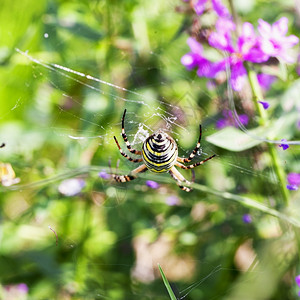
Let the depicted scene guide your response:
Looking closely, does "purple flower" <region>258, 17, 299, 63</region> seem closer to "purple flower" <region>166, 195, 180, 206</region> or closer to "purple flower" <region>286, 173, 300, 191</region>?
"purple flower" <region>286, 173, 300, 191</region>

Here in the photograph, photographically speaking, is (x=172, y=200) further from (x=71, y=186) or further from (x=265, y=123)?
(x=265, y=123)

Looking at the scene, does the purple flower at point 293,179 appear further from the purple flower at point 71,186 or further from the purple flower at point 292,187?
the purple flower at point 71,186

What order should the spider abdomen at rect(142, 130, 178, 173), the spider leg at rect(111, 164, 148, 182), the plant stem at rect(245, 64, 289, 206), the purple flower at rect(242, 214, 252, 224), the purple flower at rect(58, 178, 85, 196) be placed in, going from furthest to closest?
the purple flower at rect(58, 178, 85, 196), the purple flower at rect(242, 214, 252, 224), the spider leg at rect(111, 164, 148, 182), the plant stem at rect(245, 64, 289, 206), the spider abdomen at rect(142, 130, 178, 173)

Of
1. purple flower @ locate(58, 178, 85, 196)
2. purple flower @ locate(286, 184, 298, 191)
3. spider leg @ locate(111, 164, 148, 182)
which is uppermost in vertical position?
purple flower @ locate(286, 184, 298, 191)

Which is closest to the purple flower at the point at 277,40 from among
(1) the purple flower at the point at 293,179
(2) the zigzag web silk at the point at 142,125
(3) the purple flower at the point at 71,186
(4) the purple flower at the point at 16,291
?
(2) the zigzag web silk at the point at 142,125

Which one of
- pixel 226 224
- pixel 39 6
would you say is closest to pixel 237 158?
pixel 226 224

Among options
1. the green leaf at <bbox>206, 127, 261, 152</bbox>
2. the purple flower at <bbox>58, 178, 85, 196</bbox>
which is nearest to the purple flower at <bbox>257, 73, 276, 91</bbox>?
the green leaf at <bbox>206, 127, 261, 152</bbox>
